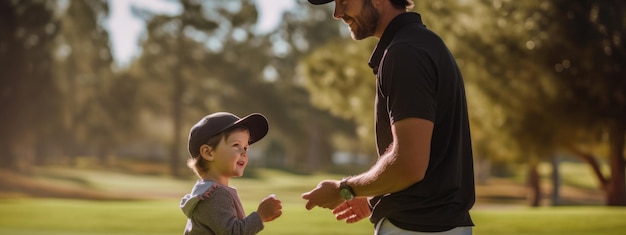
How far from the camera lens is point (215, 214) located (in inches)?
133

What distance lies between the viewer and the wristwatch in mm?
3004

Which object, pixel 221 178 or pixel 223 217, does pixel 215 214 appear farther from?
pixel 221 178

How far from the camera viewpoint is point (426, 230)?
115 inches

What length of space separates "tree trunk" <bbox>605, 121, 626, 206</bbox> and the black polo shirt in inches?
805

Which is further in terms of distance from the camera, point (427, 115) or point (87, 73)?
point (87, 73)

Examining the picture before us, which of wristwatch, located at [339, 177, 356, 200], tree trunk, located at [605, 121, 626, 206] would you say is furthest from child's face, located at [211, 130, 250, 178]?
tree trunk, located at [605, 121, 626, 206]

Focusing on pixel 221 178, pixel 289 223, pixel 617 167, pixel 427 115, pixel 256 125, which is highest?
pixel 617 167

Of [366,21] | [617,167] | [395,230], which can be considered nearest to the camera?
[395,230]

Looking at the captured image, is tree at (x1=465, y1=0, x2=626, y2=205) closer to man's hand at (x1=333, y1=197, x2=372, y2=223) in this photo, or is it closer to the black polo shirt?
man's hand at (x1=333, y1=197, x2=372, y2=223)

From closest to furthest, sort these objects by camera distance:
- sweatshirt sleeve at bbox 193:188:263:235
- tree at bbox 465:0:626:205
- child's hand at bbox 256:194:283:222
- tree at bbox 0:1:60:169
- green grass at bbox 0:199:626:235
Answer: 1. sweatshirt sleeve at bbox 193:188:263:235
2. child's hand at bbox 256:194:283:222
3. green grass at bbox 0:199:626:235
4. tree at bbox 465:0:626:205
5. tree at bbox 0:1:60:169

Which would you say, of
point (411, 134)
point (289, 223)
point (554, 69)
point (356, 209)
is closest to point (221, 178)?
point (356, 209)

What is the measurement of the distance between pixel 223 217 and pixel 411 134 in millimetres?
969

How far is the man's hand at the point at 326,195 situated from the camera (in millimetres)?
3074

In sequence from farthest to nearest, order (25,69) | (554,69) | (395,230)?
1. (25,69)
2. (554,69)
3. (395,230)
